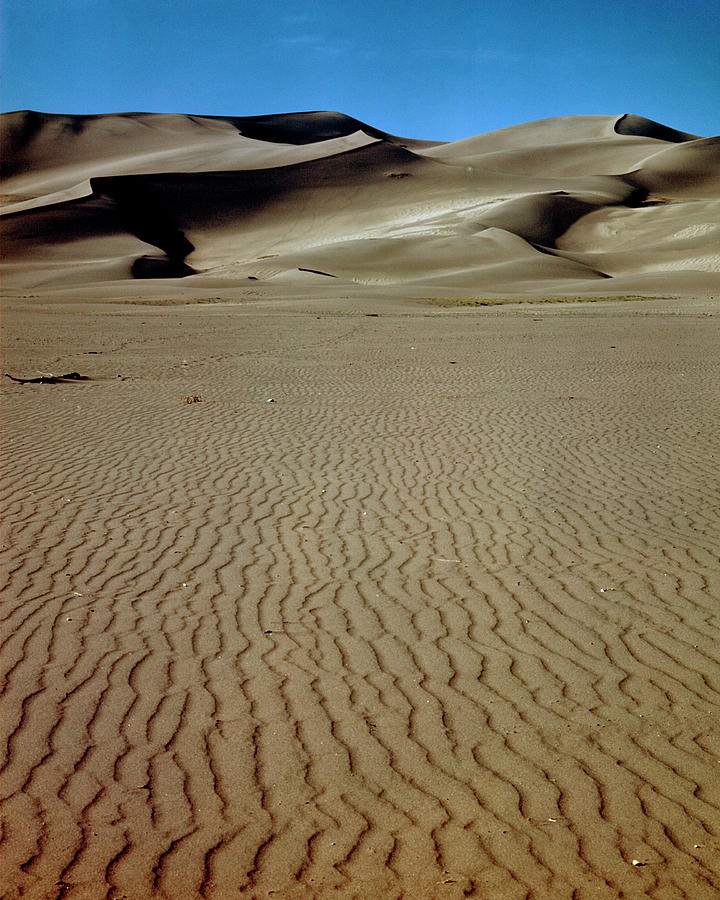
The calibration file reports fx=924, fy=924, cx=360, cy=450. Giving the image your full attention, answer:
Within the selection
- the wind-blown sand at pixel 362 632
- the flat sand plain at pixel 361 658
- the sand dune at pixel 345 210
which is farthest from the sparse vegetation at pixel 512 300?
the flat sand plain at pixel 361 658

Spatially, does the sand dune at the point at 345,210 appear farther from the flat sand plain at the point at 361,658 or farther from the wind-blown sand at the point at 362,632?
the flat sand plain at the point at 361,658

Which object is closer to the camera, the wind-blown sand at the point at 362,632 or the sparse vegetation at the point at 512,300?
the wind-blown sand at the point at 362,632

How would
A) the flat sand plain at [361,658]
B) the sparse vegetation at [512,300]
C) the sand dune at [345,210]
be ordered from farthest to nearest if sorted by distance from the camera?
the sand dune at [345,210] < the sparse vegetation at [512,300] < the flat sand plain at [361,658]

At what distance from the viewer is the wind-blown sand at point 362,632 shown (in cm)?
379

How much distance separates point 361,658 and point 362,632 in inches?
16.1

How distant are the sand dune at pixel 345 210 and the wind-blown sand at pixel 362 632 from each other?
121ft

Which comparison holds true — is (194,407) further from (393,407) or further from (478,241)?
(478,241)

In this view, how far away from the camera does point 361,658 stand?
5.60 meters

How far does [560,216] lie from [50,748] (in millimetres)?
82040

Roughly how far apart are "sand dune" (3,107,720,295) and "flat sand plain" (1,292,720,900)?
130 ft

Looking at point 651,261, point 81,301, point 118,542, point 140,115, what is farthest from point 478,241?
point 140,115

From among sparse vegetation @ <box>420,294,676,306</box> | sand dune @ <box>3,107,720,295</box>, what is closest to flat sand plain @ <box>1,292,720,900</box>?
sparse vegetation @ <box>420,294,676,306</box>

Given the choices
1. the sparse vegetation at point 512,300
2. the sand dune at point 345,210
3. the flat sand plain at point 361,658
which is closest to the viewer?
the flat sand plain at point 361,658

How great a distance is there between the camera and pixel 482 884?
3553 millimetres
